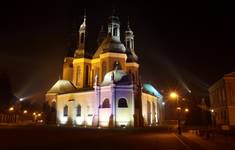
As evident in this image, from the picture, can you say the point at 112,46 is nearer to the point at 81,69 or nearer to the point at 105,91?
the point at 81,69

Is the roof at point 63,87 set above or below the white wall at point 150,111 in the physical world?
above

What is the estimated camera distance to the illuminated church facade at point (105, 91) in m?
47.5

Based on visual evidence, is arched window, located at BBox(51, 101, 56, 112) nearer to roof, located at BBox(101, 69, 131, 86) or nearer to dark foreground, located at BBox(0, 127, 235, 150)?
roof, located at BBox(101, 69, 131, 86)

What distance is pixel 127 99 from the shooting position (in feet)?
156

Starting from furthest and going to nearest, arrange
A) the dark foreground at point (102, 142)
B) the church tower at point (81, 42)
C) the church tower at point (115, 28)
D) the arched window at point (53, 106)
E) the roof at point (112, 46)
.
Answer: the church tower at point (81, 42) < the arched window at point (53, 106) < the church tower at point (115, 28) < the roof at point (112, 46) < the dark foreground at point (102, 142)

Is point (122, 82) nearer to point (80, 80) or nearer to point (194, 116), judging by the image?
point (80, 80)

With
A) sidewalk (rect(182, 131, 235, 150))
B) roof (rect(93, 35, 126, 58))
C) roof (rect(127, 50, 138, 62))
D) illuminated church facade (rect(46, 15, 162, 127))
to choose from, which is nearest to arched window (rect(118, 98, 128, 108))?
illuminated church facade (rect(46, 15, 162, 127))

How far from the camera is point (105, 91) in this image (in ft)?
161

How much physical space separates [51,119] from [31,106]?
56126mm

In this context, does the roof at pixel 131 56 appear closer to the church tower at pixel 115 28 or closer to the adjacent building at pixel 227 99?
the church tower at pixel 115 28

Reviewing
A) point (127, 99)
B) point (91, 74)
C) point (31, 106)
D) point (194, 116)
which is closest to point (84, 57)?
point (91, 74)

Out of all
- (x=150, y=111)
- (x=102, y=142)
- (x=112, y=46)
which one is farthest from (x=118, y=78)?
(x=102, y=142)

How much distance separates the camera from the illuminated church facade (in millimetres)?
47469

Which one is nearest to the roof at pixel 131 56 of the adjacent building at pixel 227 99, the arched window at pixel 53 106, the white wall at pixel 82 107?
the white wall at pixel 82 107
